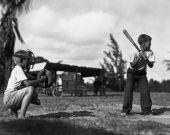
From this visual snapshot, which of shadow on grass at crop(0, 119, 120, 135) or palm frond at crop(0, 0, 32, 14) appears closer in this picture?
shadow on grass at crop(0, 119, 120, 135)

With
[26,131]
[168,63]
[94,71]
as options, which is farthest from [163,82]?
[26,131]

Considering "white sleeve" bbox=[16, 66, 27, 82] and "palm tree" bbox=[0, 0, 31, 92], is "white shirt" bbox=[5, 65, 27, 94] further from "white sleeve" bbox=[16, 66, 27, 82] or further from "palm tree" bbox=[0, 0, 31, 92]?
"palm tree" bbox=[0, 0, 31, 92]

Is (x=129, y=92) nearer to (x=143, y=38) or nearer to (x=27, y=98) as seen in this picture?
(x=143, y=38)

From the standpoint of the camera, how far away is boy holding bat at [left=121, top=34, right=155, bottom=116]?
350 inches

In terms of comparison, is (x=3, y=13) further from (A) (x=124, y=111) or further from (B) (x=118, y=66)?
(B) (x=118, y=66)

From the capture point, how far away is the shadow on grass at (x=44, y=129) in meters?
5.85

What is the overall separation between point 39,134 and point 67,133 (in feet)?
1.18

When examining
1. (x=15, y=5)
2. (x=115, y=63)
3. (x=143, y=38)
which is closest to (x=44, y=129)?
(x=143, y=38)

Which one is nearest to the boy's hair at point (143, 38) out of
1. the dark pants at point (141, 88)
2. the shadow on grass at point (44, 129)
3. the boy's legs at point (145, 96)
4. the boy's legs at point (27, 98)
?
the dark pants at point (141, 88)

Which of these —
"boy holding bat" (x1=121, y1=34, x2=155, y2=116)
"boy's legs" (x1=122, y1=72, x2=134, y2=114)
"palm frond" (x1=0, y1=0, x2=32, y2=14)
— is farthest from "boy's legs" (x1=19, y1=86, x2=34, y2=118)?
"palm frond" (x1=0, y1=0, x2=32, y2=14)

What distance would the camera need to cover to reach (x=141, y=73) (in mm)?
9195

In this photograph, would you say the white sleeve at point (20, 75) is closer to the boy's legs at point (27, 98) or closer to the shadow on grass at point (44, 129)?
the boy's legs at point (27, 98)

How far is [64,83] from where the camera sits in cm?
2939

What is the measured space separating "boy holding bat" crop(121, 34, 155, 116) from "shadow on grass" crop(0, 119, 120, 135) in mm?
A: 2560
